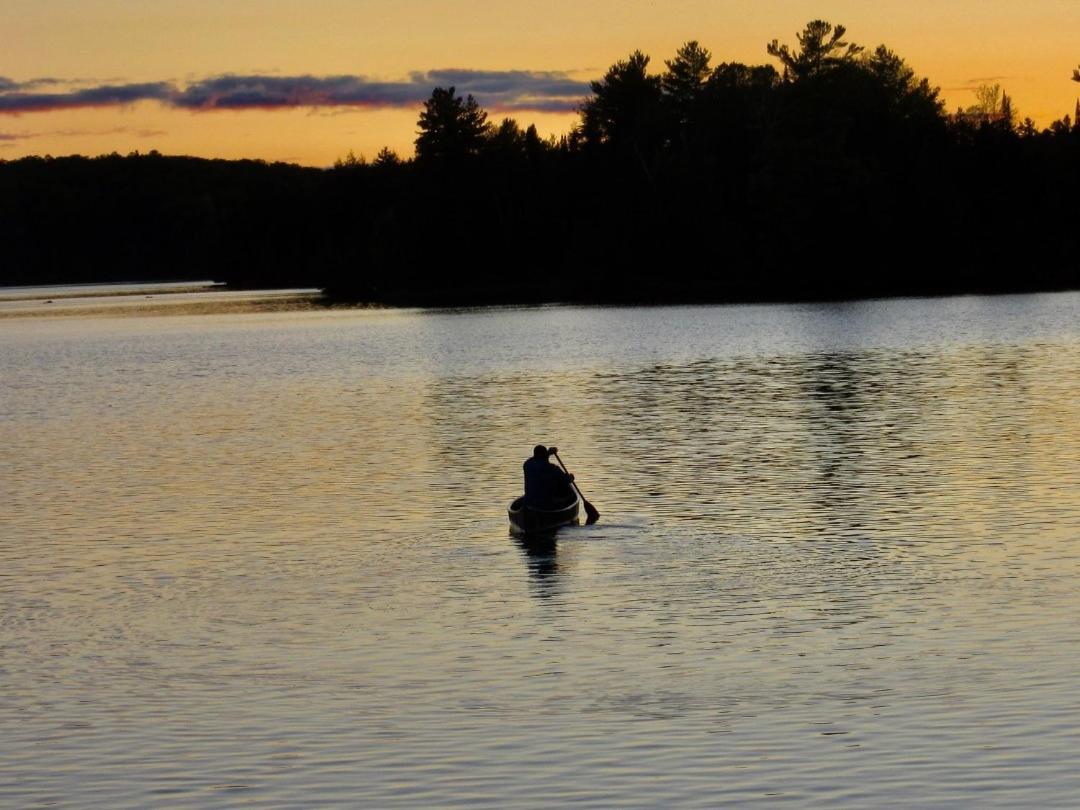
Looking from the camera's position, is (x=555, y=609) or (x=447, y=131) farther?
(x=447, y=131)

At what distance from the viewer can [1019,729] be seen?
1692 cm

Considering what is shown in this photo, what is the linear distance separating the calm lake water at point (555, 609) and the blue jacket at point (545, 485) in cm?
69

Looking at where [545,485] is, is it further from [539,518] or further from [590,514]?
[590,514]

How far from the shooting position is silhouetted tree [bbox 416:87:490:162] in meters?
191

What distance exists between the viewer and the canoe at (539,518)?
3077cm

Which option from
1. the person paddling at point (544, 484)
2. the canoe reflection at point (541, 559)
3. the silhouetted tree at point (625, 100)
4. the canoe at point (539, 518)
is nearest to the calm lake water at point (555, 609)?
the canoe reflection at point (541, 559)

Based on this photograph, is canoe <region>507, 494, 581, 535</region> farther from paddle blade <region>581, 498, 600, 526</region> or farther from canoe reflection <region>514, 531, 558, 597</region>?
paddle blade <region>581, 498, 600, 526</region>

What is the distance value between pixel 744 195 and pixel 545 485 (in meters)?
138

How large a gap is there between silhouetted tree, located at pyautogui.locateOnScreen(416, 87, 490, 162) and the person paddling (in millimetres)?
162502

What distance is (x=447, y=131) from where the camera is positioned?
192 m

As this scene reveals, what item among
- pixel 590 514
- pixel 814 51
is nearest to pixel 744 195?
pixel 814 51

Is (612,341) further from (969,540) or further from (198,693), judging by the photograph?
(198,693)

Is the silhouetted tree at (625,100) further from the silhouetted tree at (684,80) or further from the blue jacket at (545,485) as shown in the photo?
the blue jacket at (545,485)

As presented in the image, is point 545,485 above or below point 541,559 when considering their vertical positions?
above
